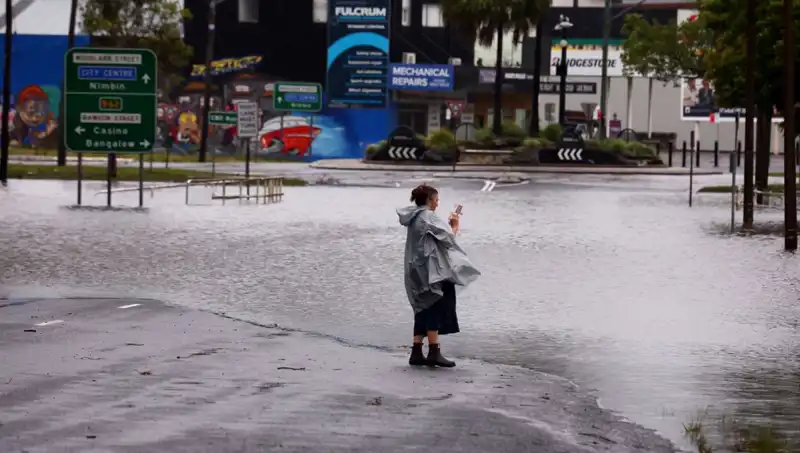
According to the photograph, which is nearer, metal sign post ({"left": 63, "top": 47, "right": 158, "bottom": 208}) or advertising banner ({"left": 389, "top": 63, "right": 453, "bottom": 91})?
metal sign post ({"left": 63, "top": 47, "right": 158, "bottom": 208})

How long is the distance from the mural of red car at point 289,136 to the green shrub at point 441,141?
50.4 ft

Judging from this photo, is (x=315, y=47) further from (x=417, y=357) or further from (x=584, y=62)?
(x=417, y=357)

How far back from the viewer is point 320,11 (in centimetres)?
8950

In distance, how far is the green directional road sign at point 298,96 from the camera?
246 feet

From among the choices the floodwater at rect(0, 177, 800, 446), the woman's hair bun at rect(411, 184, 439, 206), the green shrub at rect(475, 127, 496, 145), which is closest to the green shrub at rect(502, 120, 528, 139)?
the green shrub at rect(475, 127, 496, 145)

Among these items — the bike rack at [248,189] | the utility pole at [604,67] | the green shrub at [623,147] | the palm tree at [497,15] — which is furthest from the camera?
the palm tree at [497,15]

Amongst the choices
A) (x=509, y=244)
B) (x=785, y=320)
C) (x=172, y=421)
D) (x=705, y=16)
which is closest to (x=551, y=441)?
(x=172, y=421)

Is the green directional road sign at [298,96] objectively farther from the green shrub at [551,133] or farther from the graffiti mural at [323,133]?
the green shrub at [551,133]

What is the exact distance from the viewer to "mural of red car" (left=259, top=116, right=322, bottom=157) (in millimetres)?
85500

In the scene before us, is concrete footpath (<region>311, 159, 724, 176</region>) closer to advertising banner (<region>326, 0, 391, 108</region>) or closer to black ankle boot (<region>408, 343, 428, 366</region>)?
advertising banner (<region>326, 0, 391, 108</region>)

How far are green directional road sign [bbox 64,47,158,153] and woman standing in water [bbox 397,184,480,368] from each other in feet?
77.8

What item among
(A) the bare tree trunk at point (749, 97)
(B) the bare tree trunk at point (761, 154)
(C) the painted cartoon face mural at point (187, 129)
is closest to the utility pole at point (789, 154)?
(A) the bare tree trunk at point (749, 97)

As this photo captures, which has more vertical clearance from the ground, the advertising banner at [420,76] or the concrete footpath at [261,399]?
the advertising banner at [420,76]

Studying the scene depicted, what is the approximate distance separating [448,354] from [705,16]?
111 ft
